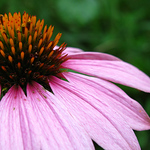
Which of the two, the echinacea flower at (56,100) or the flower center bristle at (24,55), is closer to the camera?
the echinacea flower at (56,100)

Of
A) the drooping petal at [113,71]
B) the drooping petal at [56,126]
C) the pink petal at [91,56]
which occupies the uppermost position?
the pink petal at [91,56]

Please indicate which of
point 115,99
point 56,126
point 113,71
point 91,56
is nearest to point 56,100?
point 56,126

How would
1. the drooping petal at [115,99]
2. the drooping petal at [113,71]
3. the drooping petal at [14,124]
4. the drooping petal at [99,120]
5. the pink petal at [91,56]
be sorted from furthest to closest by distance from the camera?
the pink petal at [91,56]
the drooping petal at [113,71]
the drooping petal at [115,99]
the drooping petal at [99,120]
the drooping petal at [14,124]

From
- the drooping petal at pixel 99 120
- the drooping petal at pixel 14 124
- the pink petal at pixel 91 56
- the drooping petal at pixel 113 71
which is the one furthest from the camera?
the pink petal at pixel 91 56

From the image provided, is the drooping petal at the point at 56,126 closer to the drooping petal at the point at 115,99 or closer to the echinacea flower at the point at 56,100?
the echinacea flower at the point at 56,100

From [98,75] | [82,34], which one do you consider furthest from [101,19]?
[98,75]

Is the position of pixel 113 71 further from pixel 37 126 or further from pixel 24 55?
pixel 37 126

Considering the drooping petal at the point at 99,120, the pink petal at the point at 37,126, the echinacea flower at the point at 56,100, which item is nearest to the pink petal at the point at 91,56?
the echinacea flower at the point at 56,100

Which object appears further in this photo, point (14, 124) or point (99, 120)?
point (99, 120)
